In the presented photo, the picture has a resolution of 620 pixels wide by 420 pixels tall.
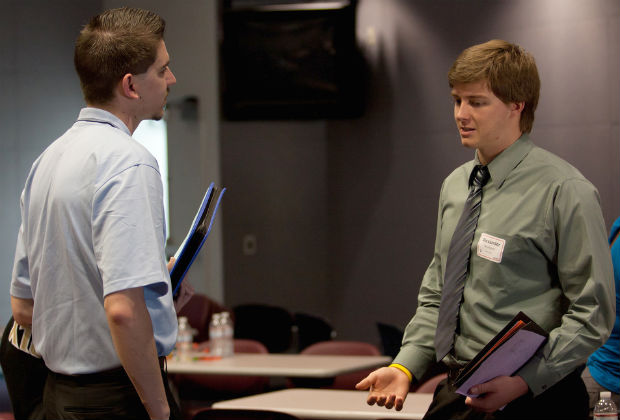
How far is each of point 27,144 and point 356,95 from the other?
289 centimetres

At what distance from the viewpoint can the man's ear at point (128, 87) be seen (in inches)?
74.4

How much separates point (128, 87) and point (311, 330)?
4.22 metres

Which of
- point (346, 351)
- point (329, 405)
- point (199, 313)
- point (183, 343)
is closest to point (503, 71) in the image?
point (329, 405)

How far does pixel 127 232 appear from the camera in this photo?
176cm

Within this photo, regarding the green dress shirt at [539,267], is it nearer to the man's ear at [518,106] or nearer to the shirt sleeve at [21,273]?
the man's ear at [518,106]

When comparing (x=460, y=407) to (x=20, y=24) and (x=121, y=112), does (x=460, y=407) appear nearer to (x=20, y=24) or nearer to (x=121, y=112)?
(x=121, y=112)

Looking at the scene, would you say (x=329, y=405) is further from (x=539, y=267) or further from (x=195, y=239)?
(x=539, y=267)

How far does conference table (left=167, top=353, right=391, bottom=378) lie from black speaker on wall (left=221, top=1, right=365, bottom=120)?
2.40 meters

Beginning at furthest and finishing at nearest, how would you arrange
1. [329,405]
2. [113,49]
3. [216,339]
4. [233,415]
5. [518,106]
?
[216,339]
[329,405]
[233,415]
[518,106]
[113,49]

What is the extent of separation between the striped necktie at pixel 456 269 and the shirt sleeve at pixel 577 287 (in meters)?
0.21

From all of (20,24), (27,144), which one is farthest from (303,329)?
(20,24)

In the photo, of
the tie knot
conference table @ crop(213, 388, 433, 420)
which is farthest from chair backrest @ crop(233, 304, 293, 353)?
the tie knot

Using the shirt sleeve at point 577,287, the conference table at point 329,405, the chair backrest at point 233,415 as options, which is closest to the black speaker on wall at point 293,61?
the conference table at point 329,405

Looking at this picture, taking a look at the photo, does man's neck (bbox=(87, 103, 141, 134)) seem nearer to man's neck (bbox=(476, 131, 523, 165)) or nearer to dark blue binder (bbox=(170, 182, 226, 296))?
dark blue binder (bbox=(170, 182, 226, 296))
